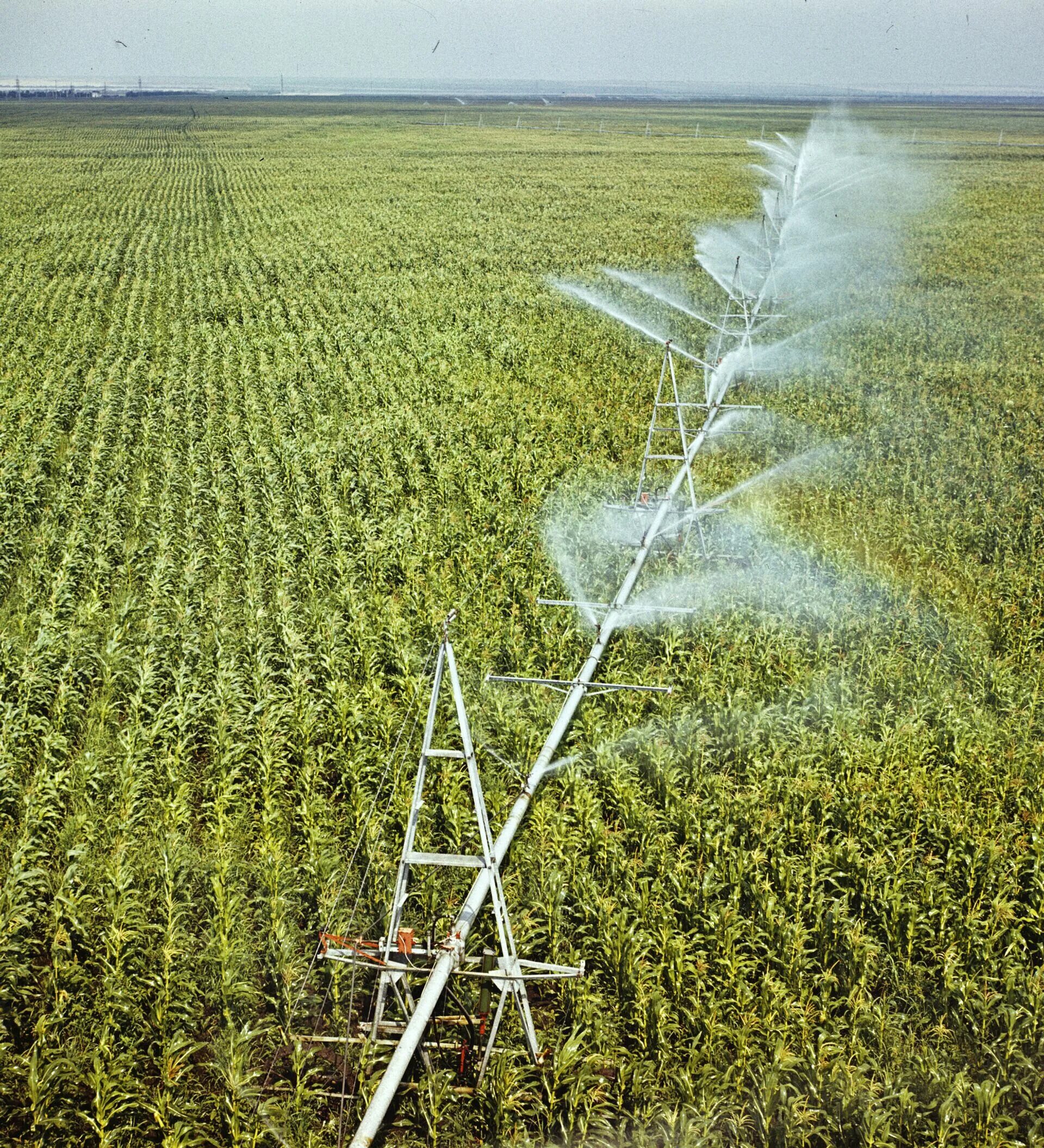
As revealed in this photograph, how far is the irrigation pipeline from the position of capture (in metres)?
4.42

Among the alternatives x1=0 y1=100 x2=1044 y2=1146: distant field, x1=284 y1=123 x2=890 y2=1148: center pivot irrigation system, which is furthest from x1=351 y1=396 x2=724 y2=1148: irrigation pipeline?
x1=0 y1=100 x2=1044 y2=1146: distant field

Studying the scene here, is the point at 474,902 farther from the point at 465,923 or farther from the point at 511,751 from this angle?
the point at 511,751

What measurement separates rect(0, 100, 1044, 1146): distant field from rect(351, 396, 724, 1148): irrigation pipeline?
0.45 metres

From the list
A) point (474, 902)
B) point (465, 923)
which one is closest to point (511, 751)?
point (474, 902)

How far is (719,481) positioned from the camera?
47.9ft

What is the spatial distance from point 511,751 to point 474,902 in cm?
273

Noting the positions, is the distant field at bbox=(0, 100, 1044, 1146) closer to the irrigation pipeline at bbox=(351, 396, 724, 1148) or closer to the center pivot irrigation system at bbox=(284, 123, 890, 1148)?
the center pivot irrigation system at bbox=(284, 123, 890, 1148)

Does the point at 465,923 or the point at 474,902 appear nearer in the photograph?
the point at 465,923

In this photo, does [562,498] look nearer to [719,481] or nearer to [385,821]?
[719,481]

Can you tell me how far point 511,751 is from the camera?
27.0 ft

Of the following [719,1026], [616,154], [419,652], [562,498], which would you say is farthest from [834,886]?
[616,154]

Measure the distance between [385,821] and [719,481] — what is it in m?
8.83

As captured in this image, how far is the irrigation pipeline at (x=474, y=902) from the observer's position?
4418 mm

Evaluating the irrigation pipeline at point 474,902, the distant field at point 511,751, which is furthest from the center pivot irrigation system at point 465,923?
the distant field at point 511,751
